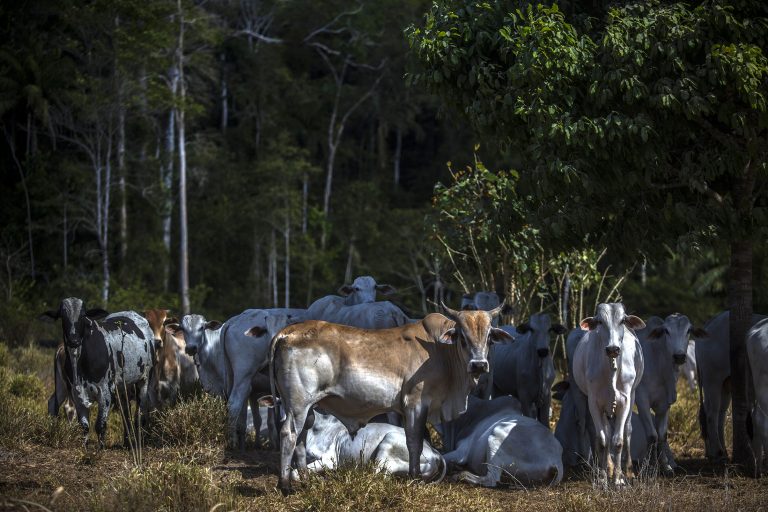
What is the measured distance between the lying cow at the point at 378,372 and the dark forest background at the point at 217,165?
340 inches

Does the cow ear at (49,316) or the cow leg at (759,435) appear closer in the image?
the cow leg at (759,435)

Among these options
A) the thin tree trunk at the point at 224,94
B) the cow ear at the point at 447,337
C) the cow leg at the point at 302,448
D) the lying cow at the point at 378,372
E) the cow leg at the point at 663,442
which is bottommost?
the cow leg at the point at 663,442

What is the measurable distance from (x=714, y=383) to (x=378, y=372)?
16.2 ft

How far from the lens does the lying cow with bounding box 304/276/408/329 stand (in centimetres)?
1252

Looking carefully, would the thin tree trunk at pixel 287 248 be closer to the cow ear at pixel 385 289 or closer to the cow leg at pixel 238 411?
the cow ear at pixel 385 289

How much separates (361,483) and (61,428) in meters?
4.50

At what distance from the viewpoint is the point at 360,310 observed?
Result: 1280 cm

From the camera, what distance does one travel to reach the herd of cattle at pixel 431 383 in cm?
999

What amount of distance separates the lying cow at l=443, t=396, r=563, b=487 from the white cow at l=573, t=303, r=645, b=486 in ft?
1.68

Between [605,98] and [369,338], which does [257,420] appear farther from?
[605,98]

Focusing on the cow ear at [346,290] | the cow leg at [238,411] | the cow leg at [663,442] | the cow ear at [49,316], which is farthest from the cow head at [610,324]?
the cow ear at [49,316]

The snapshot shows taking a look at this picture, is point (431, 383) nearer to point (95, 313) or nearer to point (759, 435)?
point (759, 435)

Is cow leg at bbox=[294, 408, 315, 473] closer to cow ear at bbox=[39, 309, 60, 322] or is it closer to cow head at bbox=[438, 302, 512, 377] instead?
cow head at bbox=[438, 302, 512, 377]

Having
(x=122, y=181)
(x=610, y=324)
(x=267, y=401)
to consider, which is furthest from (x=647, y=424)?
(x=122, y=181)
